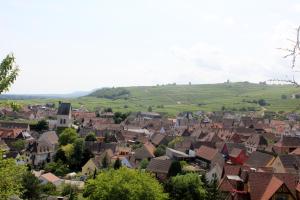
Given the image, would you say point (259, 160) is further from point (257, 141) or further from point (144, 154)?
point (257, 141)

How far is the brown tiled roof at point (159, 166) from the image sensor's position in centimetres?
6412

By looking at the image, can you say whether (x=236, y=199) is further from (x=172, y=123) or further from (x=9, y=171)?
(x=172, y=123)

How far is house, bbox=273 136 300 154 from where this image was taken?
79188 mm

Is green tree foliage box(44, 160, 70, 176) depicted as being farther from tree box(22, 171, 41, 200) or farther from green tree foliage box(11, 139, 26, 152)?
tree box(22, 171, 41, 200)

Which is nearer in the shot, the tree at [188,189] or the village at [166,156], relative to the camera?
the village at [166,156]

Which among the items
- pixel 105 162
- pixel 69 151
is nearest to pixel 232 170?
pixel 105 162

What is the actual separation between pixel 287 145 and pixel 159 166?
85.3 feet

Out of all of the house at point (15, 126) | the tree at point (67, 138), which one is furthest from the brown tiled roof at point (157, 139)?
the house at point (15, 126)

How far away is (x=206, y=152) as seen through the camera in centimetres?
7519

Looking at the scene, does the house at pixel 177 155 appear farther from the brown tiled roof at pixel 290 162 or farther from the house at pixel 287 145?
the brown tiled roof at pixel 290 162

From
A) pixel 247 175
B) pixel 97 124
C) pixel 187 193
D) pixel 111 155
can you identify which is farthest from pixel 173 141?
pixel 247 175

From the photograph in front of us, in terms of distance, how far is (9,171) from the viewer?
15.1 m

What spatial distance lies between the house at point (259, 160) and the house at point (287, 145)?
13764mm

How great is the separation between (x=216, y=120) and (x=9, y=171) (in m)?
134
